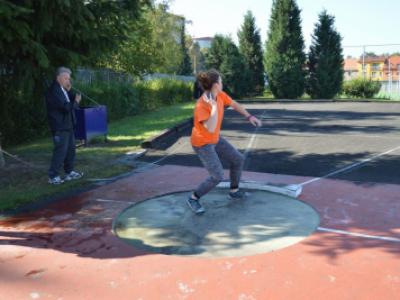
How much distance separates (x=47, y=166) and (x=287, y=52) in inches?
1114

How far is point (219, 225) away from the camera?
4.99m

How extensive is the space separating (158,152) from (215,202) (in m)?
4.60

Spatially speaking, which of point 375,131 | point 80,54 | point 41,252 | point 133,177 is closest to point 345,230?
point 41,252

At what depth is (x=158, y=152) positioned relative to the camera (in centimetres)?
1029

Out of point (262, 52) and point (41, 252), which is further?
point (262, 52)

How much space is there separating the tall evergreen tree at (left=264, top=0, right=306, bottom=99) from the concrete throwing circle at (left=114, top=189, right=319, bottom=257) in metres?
28.7

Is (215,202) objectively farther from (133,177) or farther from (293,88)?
(293,88)

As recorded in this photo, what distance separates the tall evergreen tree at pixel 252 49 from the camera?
3634 centimetres

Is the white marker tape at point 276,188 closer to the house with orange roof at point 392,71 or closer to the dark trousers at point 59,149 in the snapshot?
the dark trousers at point 59,149

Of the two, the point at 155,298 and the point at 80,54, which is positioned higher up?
the point at 80,54

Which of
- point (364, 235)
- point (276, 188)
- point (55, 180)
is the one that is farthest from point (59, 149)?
point (364, 235)

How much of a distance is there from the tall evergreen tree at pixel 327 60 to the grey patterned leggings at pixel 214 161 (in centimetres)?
2931

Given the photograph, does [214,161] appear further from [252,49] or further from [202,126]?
[252,49]

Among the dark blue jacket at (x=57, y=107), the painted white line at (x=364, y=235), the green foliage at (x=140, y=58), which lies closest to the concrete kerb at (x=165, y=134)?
the dark blue jacket at (x=57, y=107)
